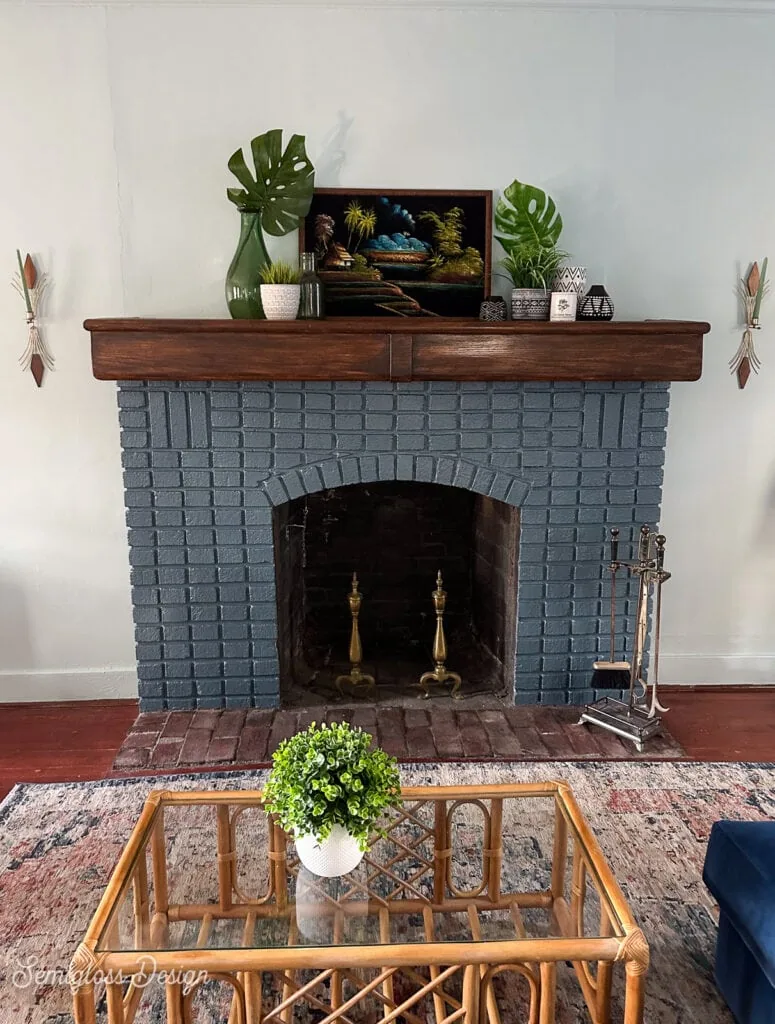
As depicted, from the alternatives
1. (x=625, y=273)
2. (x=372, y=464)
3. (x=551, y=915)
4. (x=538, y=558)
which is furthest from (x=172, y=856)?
(x=625, y=273)

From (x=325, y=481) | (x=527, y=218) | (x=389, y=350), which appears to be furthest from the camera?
(x=325, y=481)

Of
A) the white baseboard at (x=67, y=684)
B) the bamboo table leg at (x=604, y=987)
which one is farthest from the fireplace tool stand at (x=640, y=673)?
the white baseboard at (x=67, y=684)

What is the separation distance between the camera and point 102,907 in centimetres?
136

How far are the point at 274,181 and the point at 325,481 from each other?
0.98 meters

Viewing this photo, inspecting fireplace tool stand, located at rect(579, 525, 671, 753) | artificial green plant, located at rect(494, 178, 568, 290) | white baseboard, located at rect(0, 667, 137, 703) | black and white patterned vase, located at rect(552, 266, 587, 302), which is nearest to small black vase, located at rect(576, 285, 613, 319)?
black and white patterned vase, located at rect(552, 266, 587, 302)

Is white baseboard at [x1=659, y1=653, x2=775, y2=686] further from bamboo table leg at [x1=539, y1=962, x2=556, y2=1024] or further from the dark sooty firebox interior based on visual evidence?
bamboo table leg at [x1=539, y1=962, x2=556, y2=1024]

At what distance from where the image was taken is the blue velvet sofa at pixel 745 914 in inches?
57.5

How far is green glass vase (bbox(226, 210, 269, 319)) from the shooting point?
2.54 meters

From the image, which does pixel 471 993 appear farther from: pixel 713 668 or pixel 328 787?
pixel 713 668

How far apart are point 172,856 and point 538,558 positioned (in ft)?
5.31

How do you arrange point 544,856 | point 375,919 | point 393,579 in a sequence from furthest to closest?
point 393,579
point 544,856
point 375,919

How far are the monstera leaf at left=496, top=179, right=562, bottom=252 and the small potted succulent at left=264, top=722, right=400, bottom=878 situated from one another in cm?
179

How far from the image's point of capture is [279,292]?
2.50 metres

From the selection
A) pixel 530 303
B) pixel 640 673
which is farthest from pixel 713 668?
pixel 530 303
